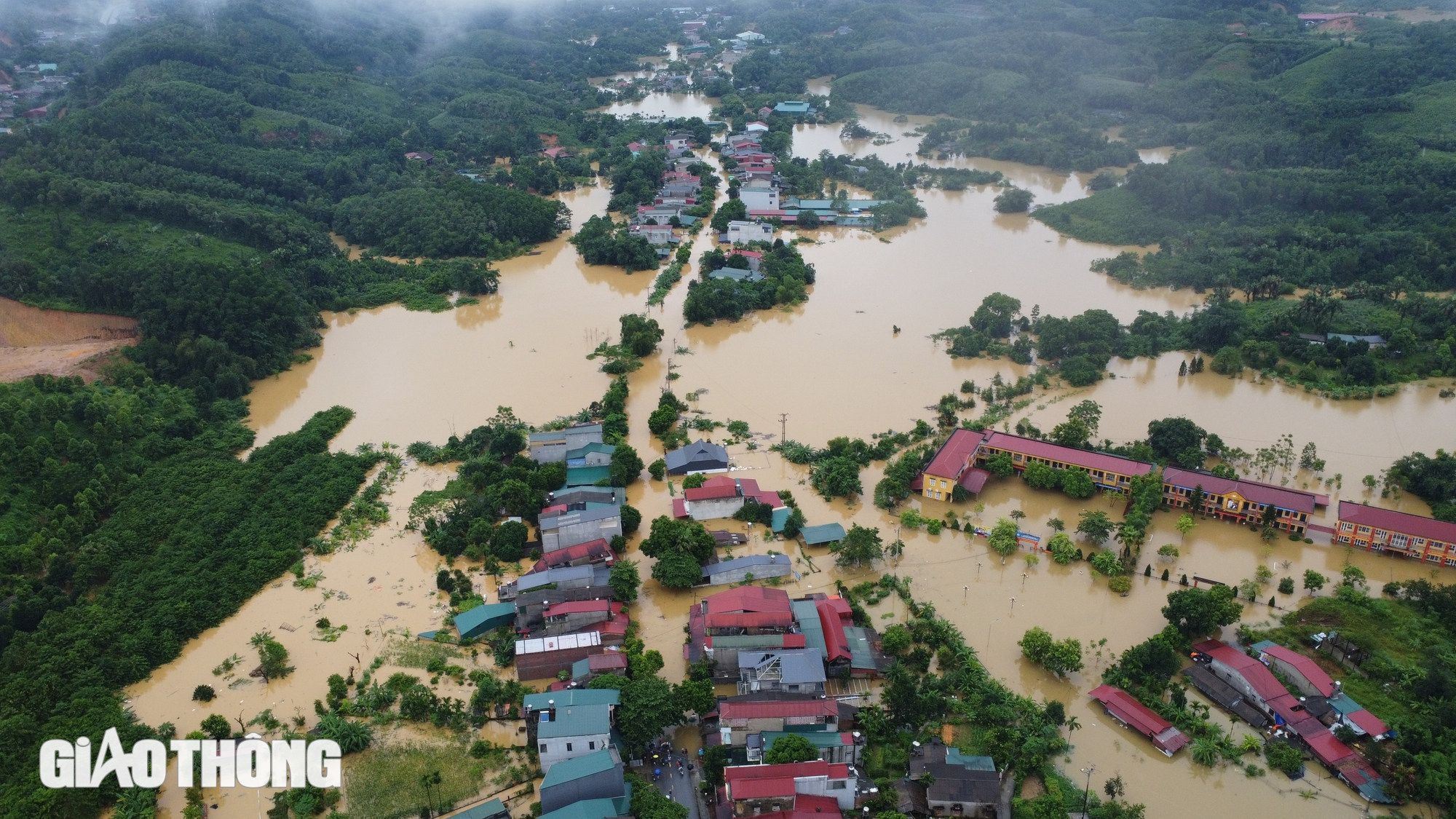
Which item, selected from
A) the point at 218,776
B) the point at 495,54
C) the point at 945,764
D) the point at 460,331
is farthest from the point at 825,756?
the point at 495,54

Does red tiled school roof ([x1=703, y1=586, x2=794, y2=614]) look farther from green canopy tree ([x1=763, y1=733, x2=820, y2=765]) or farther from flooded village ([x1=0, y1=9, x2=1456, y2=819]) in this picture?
green canopy tree ([x1=763, y1=733, x2=820, y2=765])

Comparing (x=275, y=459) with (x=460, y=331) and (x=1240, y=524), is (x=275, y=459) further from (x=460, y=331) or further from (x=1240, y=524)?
(x=1240, y=524)

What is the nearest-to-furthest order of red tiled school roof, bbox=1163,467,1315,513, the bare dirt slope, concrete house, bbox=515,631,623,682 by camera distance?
concrete house, bbox=515,631,623,682 → red tiled school roof, bbox=1163,467,1315,513 → the bare dirt slope

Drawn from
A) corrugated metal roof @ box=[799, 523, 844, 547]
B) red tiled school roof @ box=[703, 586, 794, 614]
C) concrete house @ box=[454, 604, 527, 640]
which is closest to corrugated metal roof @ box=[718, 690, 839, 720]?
red tiled school roof @ box=[703, 586, 794, 614]

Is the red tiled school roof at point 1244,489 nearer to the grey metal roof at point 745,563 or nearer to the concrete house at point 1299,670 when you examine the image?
the concrete house at point 1299,670

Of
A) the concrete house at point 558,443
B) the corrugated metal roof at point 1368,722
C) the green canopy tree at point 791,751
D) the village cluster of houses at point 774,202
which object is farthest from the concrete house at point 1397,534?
the village cluster of houses at point 774,202

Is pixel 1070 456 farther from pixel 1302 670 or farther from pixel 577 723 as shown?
pixel 577 723
